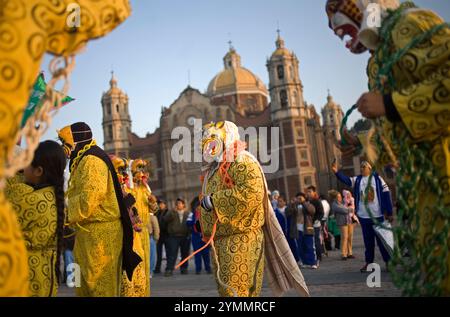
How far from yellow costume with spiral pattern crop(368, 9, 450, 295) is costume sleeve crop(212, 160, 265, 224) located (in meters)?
1.99

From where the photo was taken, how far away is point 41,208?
10.2 feet

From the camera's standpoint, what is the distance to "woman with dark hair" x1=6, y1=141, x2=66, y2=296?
3.10m

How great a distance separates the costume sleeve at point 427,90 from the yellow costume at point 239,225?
2.16 meters

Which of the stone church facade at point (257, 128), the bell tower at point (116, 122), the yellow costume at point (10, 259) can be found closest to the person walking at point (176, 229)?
the yellow costume at point (10, 259)

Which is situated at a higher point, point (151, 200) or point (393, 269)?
point (151, 200)

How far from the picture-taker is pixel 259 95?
→ 6400cm

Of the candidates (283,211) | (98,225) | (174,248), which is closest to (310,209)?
(283,211)

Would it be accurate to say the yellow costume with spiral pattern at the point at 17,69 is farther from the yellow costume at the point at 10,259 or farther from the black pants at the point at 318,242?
the black pants at the point at 318,242

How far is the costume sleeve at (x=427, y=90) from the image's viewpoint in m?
2.06

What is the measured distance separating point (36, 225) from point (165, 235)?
978cm

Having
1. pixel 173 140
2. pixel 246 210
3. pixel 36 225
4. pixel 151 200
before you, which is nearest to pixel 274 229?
pixel 246 210

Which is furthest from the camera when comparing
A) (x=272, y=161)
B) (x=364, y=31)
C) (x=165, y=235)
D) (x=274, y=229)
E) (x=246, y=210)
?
(x=272, y=161)

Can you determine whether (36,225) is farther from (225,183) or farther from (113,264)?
(225,183)
